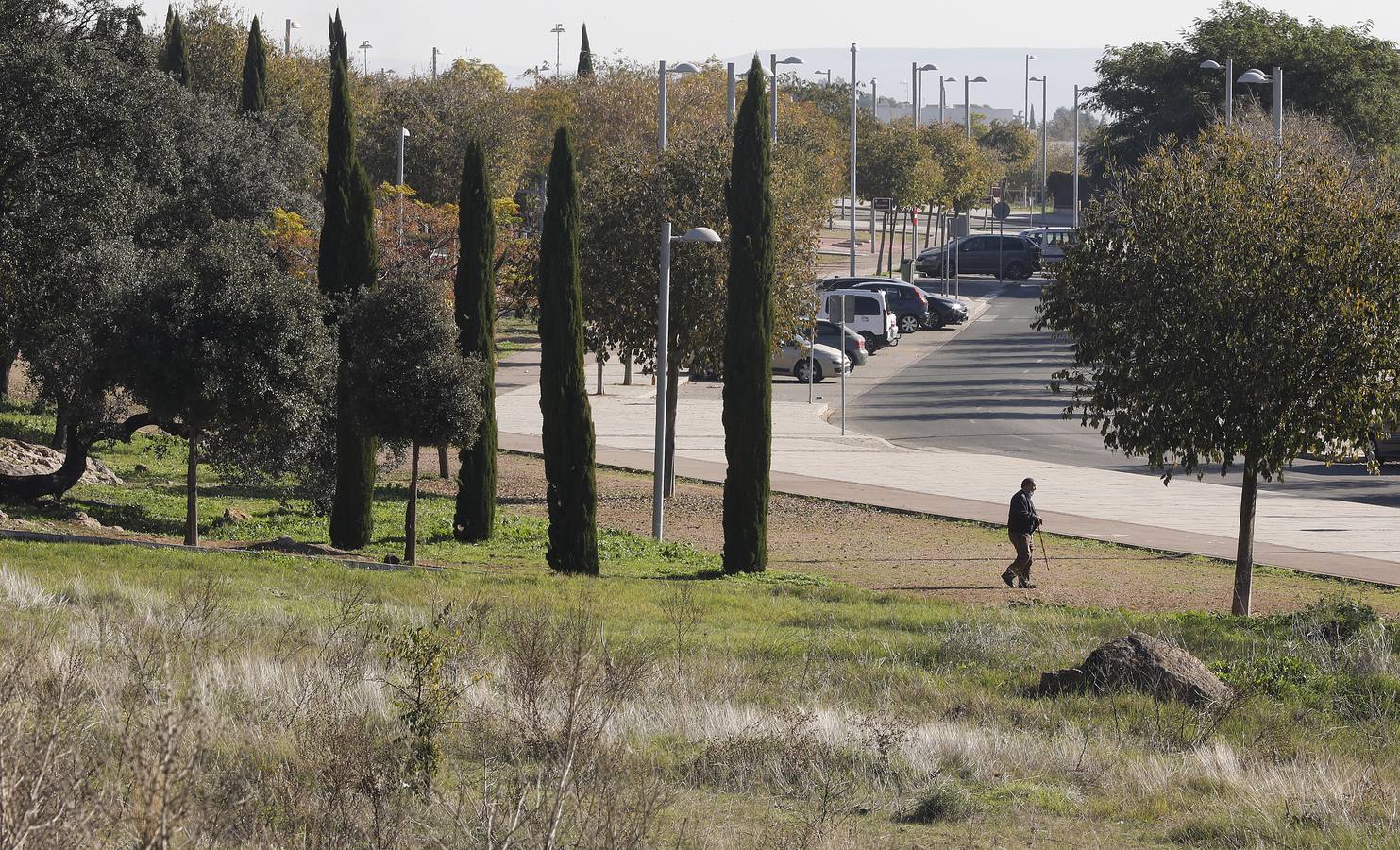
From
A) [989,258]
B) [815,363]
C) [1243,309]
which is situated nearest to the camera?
[1243,309]

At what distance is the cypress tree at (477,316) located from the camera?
2200cm

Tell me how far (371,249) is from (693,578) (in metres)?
7.15

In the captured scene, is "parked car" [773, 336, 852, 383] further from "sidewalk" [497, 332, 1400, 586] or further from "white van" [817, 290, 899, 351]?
"white van" [817, 290, 899, 351]

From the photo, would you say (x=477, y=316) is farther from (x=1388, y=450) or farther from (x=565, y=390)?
(x=1388, y=450)

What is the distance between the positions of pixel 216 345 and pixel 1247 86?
50436 mm

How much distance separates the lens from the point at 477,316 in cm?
2255

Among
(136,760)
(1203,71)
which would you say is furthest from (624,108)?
(136,760)

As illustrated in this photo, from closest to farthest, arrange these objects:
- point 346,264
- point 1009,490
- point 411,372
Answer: point 411,372 → point 346,264 → point 1009,490

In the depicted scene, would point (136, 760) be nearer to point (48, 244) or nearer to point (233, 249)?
point (233, 249)

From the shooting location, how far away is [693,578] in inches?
741

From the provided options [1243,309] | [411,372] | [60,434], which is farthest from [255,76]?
[1243,309]

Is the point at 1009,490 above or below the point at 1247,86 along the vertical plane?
below

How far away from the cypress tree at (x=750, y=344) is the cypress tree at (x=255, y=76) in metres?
20.4

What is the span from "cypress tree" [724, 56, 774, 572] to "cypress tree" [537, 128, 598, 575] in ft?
6.34
